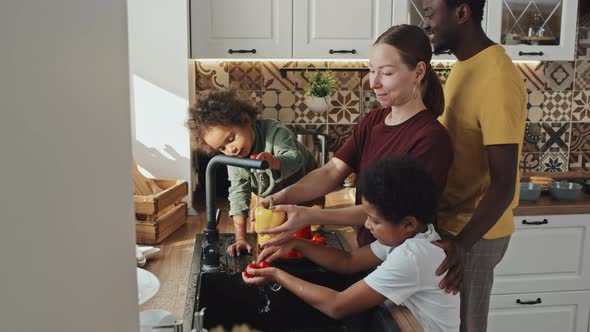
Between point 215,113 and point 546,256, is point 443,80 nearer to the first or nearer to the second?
point 546,256

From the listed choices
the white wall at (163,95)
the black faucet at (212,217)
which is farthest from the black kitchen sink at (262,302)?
the white wall at (163,95)

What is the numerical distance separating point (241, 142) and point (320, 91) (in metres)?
1.41

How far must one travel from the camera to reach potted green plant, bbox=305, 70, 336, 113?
295 cm

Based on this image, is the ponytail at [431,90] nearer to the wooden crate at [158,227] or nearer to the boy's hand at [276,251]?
the boy's hand at [276,251]

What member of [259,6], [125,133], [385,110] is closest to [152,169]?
[259,6]

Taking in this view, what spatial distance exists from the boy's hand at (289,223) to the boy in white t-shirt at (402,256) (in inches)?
5.5

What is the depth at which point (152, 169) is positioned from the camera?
7.89ft

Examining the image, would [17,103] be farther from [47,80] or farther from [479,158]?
[479,158]

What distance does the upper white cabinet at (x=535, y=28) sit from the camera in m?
2.79

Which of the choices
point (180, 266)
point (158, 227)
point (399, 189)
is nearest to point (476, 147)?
point (399, 189)

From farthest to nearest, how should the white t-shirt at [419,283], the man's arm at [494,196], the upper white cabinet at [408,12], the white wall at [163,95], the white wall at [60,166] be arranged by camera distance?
the upper white cabinet at [408,12], the white wall at [163,95], the man's arm at [494,196], the white t-shirt at [419,283], the white wall at [60,166]

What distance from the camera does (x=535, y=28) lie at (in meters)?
2.84

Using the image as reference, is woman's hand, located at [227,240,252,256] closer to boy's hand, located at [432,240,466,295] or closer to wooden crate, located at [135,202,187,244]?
wooden crate, located at [135,202,187,244]

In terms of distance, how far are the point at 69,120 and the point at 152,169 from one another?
7.67 ft
